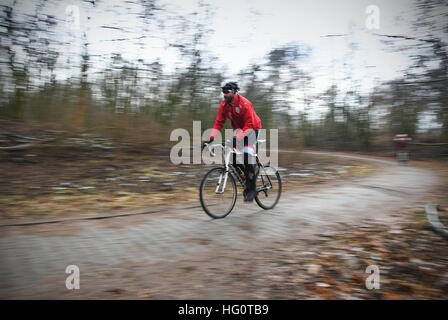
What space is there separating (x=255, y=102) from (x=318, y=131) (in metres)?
10.0

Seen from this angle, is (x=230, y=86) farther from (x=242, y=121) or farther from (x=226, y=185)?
(x=226, y=185)

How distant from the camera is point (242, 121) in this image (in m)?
5.64

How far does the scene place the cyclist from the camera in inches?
214

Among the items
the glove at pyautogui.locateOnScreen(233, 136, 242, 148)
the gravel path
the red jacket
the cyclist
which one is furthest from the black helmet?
the gravel path

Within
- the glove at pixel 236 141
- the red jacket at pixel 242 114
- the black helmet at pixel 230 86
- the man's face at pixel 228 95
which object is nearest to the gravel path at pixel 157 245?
the glove at pixel 236 141

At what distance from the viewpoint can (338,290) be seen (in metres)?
2.98

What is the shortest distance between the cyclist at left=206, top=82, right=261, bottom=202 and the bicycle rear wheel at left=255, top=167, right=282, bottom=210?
31cm

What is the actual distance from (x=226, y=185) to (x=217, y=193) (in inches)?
10.2

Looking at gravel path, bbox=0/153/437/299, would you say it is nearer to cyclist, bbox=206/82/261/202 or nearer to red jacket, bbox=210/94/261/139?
cyclist, bbox=206/82/261/202

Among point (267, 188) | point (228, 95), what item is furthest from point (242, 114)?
point (267, 188)

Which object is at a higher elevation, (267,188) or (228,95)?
(228,95)

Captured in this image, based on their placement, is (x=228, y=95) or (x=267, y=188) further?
(x=267, y=188)
